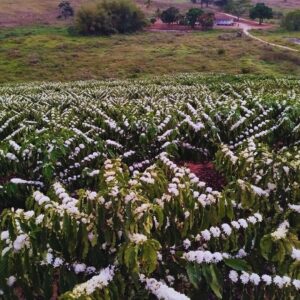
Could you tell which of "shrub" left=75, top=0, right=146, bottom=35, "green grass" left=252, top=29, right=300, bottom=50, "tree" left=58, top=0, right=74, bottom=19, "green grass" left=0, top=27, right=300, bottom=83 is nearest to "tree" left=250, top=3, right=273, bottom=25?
"green grass" left=252, top=29, right=300, bottom=50

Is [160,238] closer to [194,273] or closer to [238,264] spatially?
[194,273]

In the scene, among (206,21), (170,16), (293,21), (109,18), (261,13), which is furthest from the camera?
(261,13)

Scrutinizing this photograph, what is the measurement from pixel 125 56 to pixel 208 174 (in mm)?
63744

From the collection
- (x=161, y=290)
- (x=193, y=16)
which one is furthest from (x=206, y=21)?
(x=161, y=290)

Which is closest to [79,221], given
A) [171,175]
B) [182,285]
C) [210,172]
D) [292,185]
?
[182,285]

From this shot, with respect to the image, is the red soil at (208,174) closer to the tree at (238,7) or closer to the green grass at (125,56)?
the green grass at (125,56)

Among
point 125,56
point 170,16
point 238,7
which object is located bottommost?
point 125,56

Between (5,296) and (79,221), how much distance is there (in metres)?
1.12

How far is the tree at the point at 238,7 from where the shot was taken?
124 meters

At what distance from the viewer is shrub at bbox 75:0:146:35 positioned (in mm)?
94438

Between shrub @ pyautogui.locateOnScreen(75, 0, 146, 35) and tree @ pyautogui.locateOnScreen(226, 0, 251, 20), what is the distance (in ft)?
108

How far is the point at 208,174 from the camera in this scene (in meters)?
10.4

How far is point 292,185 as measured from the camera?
6.65 metres

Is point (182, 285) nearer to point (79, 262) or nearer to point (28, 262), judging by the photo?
point (79, 262)
